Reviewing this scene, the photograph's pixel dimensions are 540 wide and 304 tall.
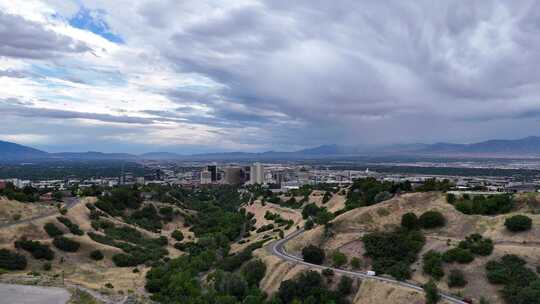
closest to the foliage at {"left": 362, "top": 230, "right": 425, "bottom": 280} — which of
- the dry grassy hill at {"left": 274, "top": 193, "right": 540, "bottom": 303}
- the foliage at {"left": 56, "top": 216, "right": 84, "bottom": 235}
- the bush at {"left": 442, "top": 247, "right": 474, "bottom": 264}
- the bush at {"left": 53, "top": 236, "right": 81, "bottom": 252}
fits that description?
the dry grassy hill at {"left": 274, "top": 193, "right": 540, "bottom": 303}

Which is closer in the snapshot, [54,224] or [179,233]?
[54,224]

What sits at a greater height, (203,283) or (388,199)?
(388,199)

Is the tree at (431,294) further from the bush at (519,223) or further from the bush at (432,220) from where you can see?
the bush at (432,220)

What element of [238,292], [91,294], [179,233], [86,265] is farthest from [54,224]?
[238,292]

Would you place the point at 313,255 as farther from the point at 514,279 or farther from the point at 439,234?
the point at 514,279

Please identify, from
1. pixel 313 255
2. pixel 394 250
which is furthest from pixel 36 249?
pixel 394 250

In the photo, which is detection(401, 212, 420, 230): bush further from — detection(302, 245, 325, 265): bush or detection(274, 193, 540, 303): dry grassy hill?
detection(302, 245, 325, 265): bush

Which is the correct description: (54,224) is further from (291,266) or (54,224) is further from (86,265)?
(291,266)
